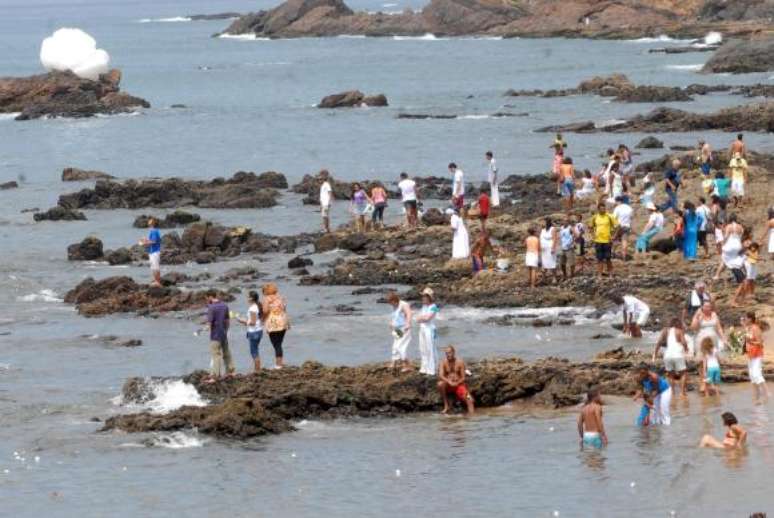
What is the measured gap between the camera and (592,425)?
2150cm

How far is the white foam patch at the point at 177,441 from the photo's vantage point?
75.6 feet

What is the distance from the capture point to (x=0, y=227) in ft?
162

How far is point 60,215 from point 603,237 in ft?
74.9

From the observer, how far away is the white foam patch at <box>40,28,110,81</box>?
92.2m

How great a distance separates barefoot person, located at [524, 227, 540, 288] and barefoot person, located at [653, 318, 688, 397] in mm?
7857

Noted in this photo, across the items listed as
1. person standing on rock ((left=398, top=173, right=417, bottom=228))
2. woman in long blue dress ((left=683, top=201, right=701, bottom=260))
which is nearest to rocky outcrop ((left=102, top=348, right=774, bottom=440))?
woman in long blue dress ((left=683, top=201, right=701, bottom=260))

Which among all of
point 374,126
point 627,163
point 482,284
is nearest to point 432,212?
point 627,163

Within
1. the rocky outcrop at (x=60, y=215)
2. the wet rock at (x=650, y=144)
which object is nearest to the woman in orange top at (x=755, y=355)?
the rocky outcrop at (x=60, y=215)

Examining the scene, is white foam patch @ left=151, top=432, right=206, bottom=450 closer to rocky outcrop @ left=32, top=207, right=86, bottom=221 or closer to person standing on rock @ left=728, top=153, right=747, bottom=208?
person standing on rock @ left=728, top=153, right=747, bottom=208

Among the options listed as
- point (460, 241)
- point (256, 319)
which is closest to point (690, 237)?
point (460, 241)

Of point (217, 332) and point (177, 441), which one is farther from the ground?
point (217, 332)

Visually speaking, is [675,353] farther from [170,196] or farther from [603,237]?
[170,196]

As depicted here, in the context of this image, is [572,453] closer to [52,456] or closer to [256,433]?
[256,433]

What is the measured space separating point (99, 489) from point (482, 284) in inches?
510
